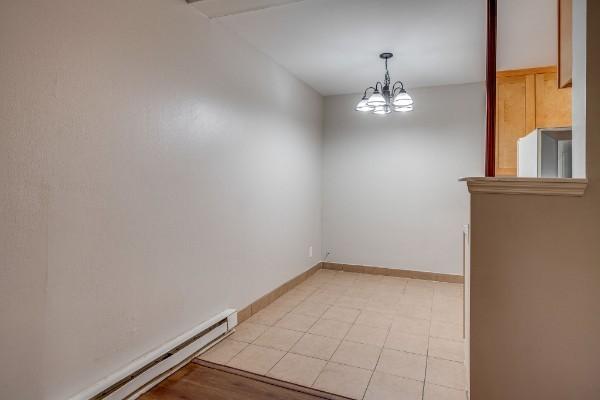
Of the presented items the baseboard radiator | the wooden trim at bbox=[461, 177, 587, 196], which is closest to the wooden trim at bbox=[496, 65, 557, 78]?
Answer: the wooden trim at bbox=[461, 177, 587, 196]

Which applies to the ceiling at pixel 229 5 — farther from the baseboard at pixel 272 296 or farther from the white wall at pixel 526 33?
the baseboard at pixel 272 296

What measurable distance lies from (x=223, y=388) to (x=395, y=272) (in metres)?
3.09

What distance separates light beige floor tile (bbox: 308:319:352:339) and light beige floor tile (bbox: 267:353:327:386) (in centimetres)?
43

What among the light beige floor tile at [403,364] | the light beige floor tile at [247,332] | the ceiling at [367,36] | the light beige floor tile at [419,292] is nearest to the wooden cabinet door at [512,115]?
the ceiling at [367,36]

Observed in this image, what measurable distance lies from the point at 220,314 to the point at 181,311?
374 millimetres

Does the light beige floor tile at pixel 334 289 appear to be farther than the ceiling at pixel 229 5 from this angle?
Yes

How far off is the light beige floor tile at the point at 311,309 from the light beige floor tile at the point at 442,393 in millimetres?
1297

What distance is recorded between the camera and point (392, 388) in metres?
2.11

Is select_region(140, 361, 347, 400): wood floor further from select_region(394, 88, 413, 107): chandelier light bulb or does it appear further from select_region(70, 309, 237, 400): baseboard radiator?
select_region(394, 88, 413, 107): chandelier light bulb

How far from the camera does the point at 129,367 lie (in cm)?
191

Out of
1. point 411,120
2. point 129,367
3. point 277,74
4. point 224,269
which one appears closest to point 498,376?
point 129,367

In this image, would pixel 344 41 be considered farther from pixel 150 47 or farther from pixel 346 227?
pixel 346 227

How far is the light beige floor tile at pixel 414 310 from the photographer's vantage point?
3287 mm

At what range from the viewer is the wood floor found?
6.56 ft
